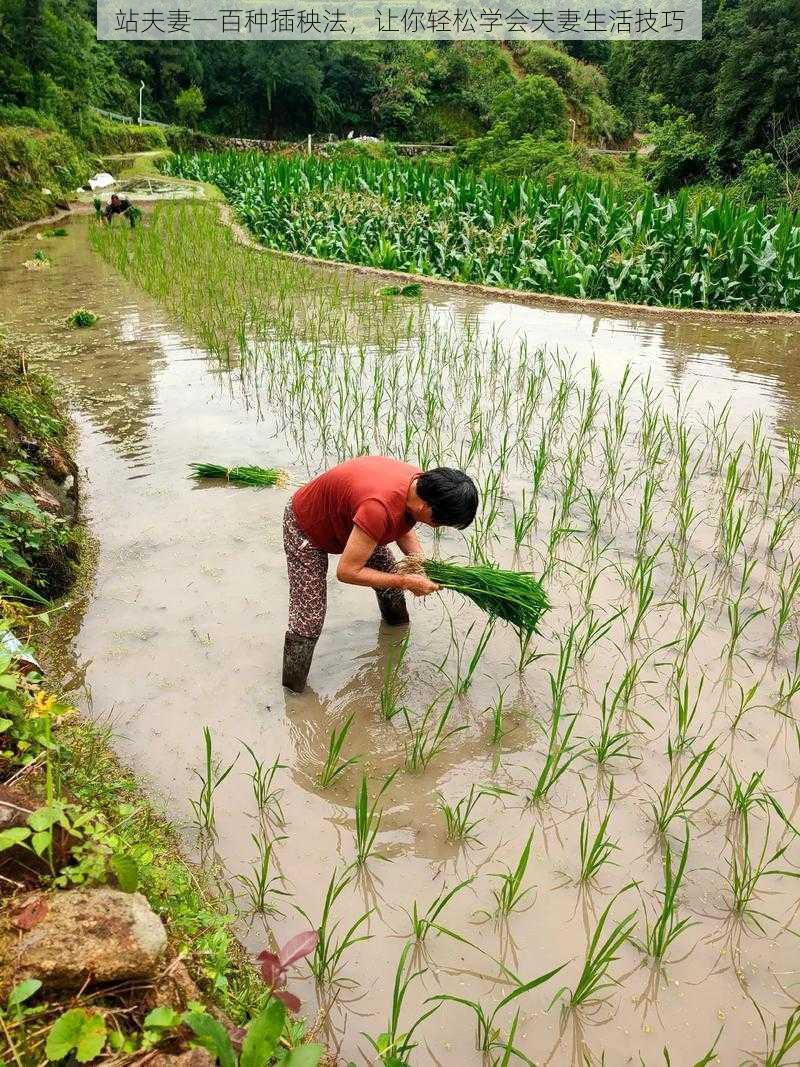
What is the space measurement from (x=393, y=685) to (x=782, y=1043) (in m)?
1.57

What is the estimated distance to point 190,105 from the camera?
121 ft

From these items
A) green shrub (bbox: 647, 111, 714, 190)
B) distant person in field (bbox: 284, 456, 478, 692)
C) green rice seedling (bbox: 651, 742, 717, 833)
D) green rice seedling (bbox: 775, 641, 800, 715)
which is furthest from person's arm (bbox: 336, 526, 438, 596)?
green shrub (bbox: 647, 111, 714, 190)

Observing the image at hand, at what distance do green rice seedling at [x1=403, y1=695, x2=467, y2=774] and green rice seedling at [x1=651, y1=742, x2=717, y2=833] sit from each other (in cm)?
63

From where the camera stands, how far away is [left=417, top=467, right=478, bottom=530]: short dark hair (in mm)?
2188

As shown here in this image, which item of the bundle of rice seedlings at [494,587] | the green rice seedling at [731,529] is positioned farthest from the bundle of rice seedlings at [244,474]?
the green rice seedling at [731,529]

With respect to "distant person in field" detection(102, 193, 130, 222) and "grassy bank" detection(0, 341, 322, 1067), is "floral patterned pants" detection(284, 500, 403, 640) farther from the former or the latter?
"distant person in field" detection(102, 193, 130, 222)

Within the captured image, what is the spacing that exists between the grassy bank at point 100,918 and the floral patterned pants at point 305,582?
0.74 m

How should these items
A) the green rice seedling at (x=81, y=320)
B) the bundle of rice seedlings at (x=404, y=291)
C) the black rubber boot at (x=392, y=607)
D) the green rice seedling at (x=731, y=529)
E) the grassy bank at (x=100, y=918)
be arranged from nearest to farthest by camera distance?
1. the grassy bank at (x=100, y=918)
2. the black rubber boot at (x=392, y=607)
3. the green rice seedling at (x=731, y=529)
4. the green rice seedling at (x=81, y=320)
5. the bundle of rice seedlings at (x=404, y=291)

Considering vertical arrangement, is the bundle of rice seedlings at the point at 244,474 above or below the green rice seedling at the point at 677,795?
above

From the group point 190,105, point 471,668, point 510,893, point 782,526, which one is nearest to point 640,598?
point 471,668

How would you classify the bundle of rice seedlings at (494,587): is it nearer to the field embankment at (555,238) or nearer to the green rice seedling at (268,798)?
the green rice seedling at (268,798)

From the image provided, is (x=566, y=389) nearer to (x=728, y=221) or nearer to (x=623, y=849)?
(x=623, y=849)

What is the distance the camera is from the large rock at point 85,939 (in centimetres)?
130

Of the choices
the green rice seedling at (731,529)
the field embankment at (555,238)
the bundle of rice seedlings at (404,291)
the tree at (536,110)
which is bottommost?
the green rice seedling at (731,529)
